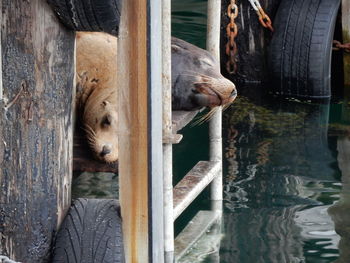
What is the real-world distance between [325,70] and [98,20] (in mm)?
5768

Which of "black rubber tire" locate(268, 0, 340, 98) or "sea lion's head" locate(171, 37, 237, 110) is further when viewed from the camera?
"black rubber tire" locate(268, 0, 340, 98)

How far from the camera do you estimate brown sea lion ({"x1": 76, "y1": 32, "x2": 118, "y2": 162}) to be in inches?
219

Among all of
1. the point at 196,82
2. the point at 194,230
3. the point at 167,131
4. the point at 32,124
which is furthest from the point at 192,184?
the point at 32,124

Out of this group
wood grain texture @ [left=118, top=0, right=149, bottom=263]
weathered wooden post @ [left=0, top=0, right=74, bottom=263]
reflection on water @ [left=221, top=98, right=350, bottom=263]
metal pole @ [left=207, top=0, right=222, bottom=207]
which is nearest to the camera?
weathered wooden post @ [left=0, top=0, right=74, bottom=263]

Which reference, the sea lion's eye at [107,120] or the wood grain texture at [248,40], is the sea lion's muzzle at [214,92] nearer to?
the sea lion's eye at [107,120]

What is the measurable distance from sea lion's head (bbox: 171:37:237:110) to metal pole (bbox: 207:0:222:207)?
10 centimetres

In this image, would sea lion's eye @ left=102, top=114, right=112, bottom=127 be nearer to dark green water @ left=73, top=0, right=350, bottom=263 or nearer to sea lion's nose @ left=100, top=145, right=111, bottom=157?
sea lion's nose @ left=100, top=145, right=111, bottom=157

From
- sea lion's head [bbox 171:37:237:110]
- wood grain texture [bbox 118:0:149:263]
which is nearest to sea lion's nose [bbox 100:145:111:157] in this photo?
sea lion's head [bbox 171:37:237:110]

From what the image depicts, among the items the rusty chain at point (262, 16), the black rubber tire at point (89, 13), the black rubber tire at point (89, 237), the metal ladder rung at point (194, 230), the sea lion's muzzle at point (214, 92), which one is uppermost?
the black rubber tire at point (89, 13)

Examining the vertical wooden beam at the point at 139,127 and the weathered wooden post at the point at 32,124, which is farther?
the vertical wooden beam at the point at 139,127

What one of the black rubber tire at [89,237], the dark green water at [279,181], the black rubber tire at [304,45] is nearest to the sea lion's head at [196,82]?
the dark green water at [279,181]

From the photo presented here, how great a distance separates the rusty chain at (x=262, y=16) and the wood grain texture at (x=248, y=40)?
11 cm

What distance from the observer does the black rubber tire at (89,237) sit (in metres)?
3.83

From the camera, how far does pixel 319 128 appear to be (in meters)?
8.72
